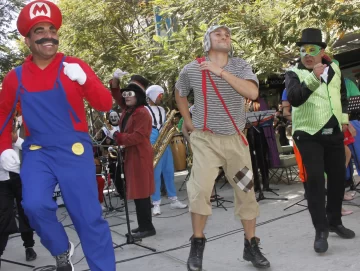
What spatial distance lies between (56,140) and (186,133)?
1.50 metres

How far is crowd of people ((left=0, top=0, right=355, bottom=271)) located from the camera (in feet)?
10.7

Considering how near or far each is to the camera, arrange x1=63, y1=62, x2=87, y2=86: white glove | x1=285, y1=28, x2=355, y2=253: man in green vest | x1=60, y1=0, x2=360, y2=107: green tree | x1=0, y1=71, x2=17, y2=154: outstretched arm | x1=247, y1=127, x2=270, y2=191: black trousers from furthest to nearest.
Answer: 1. x1=247, y1=127, x2=270, y2=191: black trousers
2. x1=60, y1=0, x2=360, y2=107: green tree
3. x1=285, y1=28, x2=355, y2=253: man in green vest
4. x1=0, y1=71, x2=17, y2=154: outstretched arm
5. x1=63, y1=62, x2=87, y2=86: white glove

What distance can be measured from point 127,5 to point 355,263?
13005 millimetres

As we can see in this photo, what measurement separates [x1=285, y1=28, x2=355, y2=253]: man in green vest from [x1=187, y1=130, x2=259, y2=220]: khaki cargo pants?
66cm

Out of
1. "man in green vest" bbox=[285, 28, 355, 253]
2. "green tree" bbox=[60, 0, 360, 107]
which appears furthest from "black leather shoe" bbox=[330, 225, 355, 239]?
"green tree" bbox=[60, 0, 360, 107]

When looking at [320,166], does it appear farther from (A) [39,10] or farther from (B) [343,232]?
(A) [39,10]

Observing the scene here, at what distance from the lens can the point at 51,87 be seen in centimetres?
326

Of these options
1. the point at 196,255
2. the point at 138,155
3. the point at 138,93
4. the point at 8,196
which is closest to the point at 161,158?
the point at 138,155

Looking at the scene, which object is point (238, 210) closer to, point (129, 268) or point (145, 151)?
point (129, 268)

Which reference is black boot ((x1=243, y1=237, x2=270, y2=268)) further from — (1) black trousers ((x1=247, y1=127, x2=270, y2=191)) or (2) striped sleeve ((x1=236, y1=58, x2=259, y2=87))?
(1) black trousers ((x1=247, y1=127, x2=270, y2=191))

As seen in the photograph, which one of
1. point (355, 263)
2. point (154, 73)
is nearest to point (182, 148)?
point (154, 73)

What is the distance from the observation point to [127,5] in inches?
603

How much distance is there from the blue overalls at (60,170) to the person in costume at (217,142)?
2.69 ft

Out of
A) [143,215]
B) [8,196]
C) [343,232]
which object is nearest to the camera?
[343,232]
